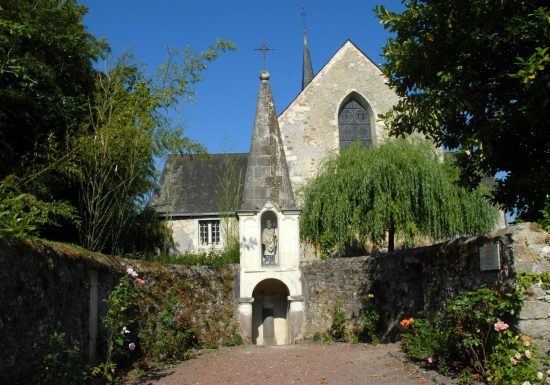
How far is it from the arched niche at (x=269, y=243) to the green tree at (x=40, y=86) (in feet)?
17.5

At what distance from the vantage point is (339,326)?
471 inches

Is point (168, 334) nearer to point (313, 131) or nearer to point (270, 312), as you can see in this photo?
point (270, 312)

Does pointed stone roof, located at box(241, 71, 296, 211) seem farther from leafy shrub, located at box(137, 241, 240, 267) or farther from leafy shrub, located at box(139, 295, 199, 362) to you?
leafy shrub, located at box(139, 295, 199, 362)

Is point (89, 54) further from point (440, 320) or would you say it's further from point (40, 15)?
point (440, 320)

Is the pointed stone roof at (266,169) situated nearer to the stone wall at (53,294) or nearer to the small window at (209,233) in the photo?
the stone wall at (53,294)

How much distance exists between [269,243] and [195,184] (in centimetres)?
978

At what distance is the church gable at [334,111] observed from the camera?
20.3 metres

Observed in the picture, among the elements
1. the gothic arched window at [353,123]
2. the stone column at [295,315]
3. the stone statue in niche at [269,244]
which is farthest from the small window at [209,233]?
the stone column at [295,315]

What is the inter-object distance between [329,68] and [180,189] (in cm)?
824

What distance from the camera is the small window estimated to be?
20.8m

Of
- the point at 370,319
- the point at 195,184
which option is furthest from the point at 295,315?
the point at 195,184

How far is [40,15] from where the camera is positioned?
1077cm

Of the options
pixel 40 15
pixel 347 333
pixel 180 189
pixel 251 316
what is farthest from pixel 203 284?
pixel 180 189

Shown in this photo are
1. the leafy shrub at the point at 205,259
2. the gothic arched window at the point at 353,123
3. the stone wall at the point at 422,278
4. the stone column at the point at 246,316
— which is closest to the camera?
the stone wall at the point at 422,278
